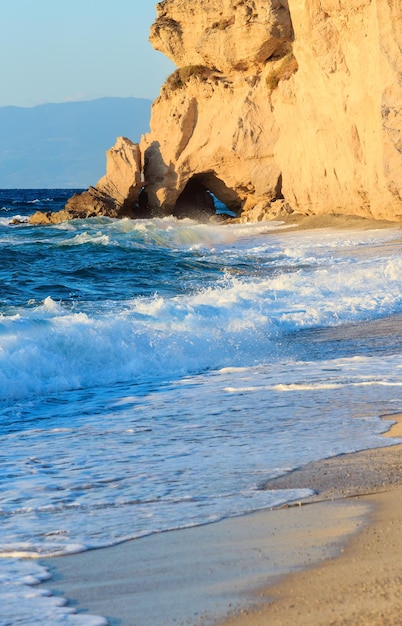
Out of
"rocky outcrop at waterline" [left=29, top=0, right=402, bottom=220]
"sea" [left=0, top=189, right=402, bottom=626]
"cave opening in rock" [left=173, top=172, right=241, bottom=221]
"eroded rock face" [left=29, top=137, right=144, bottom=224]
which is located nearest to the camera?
"sea" [left=0, top=189, right=402, bottom=626]

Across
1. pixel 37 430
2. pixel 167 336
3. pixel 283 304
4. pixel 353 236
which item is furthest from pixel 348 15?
pixel 37 430

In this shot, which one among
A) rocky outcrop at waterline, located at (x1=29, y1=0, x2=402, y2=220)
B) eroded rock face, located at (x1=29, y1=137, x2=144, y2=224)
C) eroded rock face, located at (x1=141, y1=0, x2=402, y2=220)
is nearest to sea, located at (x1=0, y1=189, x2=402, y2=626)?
eroded rock face, located at (x1=141, y1=0, x2=402, y2=220)

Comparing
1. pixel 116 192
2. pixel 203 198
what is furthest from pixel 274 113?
pixel 203 198

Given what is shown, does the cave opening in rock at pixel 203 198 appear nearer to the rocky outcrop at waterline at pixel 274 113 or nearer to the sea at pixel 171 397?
the rocky outcrop at waterline at pixel 274 113

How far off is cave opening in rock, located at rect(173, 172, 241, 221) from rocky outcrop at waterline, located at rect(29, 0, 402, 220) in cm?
7

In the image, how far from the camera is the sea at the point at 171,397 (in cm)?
404

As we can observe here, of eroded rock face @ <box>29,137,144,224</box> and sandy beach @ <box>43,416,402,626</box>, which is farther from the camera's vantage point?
eroded rock face @ <box>29,137,144,224</box>

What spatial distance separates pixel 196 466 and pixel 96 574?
157 cm

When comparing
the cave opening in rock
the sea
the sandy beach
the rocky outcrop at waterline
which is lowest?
the sea

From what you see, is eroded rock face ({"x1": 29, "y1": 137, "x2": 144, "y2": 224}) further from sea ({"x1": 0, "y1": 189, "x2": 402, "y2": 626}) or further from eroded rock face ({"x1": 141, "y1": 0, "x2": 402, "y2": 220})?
sea ({"x1": 0, "y1": 189, "x2": 402, "y2": 626})

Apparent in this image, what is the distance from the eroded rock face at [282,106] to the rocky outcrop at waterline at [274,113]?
0.04m

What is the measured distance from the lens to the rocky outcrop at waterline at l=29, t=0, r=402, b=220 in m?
21.0

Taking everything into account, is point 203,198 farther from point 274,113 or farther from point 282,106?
point 282,106

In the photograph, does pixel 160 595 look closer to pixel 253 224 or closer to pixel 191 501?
pixel 191 501
